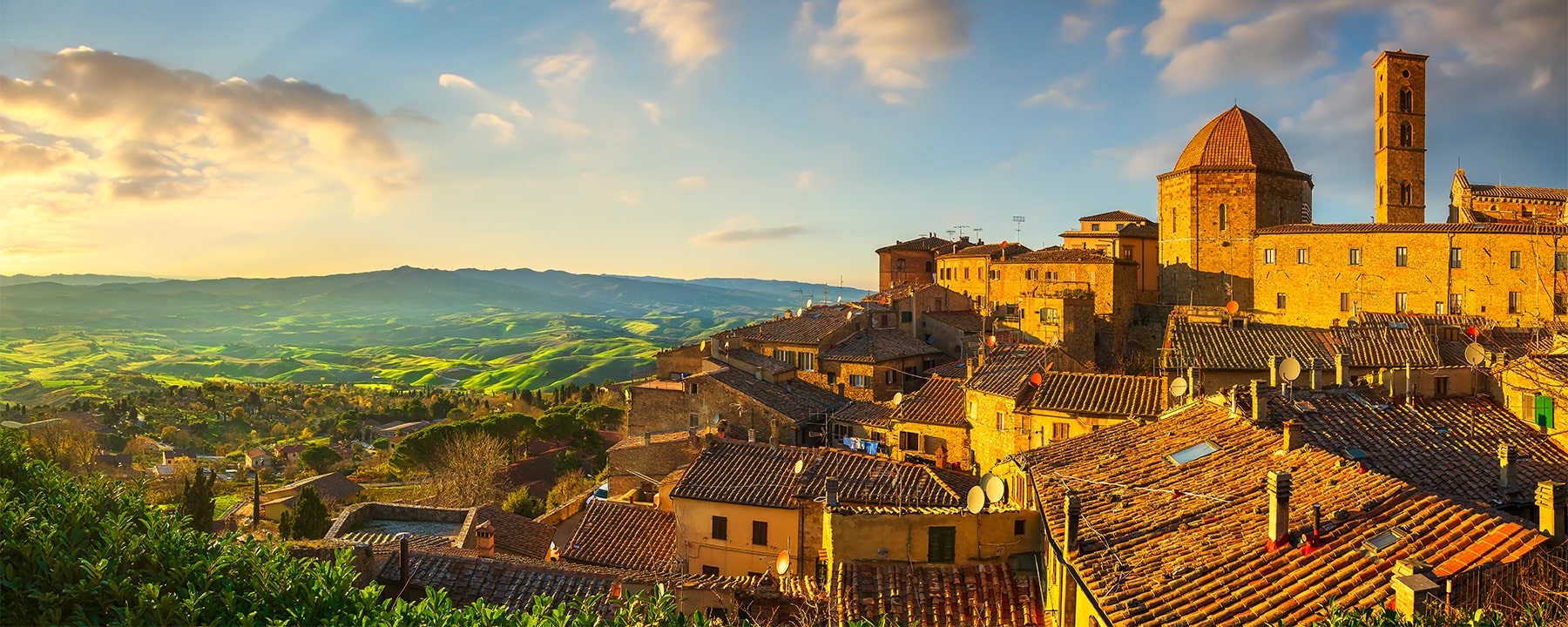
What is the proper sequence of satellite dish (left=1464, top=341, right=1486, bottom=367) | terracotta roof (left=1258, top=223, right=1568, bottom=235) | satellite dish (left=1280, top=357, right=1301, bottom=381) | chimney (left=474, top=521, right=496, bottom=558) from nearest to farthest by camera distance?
1. satellite dish (left=1280, top=357, right=1301, bottom=381)
2. satellite dish (left=1464, top=341, right=1486, bottom=367)
3. chimney (left=474, top=521, right=496, bottom=558)
4. terracotta roof (left=1258, top=223, right=1568, bottom=235)

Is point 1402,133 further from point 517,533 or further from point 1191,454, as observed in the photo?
point 517,533

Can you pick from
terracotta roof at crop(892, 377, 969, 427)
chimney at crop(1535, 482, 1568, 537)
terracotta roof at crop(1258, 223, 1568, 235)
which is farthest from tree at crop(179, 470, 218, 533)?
terracotta roof at crop(1258, 223, 1568, 235)

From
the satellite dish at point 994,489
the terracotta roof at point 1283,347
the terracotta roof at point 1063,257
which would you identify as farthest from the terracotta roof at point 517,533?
the terracotta roof at point 1063,257

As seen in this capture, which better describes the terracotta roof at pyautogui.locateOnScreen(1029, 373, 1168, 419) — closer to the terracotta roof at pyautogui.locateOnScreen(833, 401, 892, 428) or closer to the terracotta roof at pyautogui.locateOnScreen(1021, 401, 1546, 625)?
the terracotta roof at pyautogui.locateOnScreen(1021, 401, 1546, 625)

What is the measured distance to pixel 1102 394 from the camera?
23.9 metres

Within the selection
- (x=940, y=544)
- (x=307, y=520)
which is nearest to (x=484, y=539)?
(x=307, y=520)

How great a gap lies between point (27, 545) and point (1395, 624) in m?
12.1

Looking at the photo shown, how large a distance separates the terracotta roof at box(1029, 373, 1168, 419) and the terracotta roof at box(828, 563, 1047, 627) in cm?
1006

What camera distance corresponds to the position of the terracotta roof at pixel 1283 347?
2431 centimetres

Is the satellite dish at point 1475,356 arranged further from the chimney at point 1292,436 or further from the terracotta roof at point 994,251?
the terracotta roof at point 994,251

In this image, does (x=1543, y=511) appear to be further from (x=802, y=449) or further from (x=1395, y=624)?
(x=802, y=449)

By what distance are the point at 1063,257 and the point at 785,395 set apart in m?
22.7

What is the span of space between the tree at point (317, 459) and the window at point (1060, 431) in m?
51.6

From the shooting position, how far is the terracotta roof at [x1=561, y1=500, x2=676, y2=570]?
22484mm
